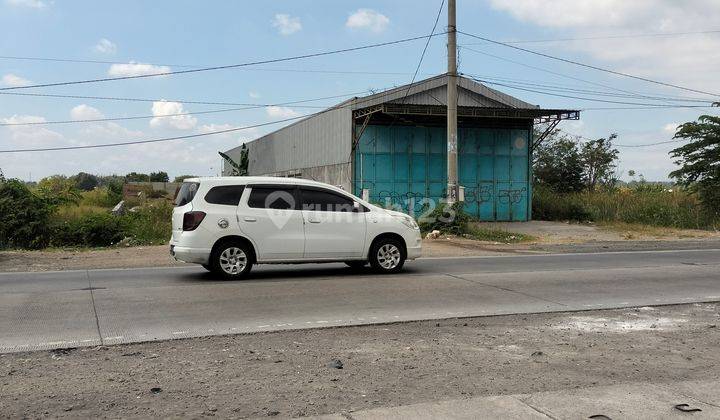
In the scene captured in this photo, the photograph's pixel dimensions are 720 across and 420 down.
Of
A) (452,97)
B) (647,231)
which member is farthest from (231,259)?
(647,231)

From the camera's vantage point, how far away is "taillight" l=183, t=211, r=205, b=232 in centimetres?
1051

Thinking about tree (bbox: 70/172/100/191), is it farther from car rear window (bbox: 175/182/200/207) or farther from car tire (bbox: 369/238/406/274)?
car tire (bbox: 369/238/406/274)

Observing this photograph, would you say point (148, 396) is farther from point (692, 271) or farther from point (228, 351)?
point (692, 271)

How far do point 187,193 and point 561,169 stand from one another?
3100 centimetres

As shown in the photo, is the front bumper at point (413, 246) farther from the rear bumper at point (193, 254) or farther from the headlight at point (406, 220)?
the rear bumper at point (193, 254)

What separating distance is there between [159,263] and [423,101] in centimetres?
1662

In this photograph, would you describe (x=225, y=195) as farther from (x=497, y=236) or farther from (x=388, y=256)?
(x=497, y=236)

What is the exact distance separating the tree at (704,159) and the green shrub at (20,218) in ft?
87.9

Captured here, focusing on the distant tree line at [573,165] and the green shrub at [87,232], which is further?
the distant tree line at [573,165]

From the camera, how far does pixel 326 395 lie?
16.0ft

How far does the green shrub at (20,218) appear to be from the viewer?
1927 cm

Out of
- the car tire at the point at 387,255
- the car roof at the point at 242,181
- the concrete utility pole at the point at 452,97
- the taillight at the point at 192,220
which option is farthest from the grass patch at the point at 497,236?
Result: the taillight at the point at 192,220

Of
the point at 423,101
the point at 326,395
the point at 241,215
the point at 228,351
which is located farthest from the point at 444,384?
the point at 423,101

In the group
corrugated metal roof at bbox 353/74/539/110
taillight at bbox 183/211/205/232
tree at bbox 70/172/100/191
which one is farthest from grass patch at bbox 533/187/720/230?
tree at bbox 70/172/100/191
